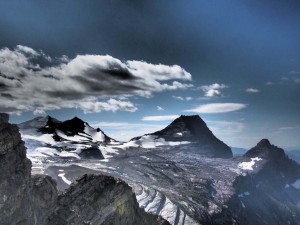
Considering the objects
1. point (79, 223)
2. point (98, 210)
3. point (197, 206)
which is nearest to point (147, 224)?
point (98, 210)

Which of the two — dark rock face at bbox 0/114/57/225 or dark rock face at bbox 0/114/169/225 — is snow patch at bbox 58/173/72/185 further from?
dark rock face at bbox 0/114/57/225

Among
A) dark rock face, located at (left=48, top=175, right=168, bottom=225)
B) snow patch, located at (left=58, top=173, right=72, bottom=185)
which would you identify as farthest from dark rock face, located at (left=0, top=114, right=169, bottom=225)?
snow patch, located at (left=58, top=173, right=72, bottom=185)

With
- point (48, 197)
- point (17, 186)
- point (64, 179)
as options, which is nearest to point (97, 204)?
point (48, 197)

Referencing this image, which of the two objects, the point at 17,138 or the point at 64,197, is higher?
the point at 17,138

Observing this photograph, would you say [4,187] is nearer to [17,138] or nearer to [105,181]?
[17,138]

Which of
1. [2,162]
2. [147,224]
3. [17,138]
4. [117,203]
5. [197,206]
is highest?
[17,138]

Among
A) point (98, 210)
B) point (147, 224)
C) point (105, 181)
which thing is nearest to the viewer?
point (98, 210)

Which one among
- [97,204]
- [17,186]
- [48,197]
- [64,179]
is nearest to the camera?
[17,186]

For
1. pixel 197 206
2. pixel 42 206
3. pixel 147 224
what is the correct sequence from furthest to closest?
pixel 197 206 → pixel 147 224 → pixel 42 206

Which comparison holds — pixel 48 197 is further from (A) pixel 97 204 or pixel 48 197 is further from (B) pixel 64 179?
(B) pixel 64 179
